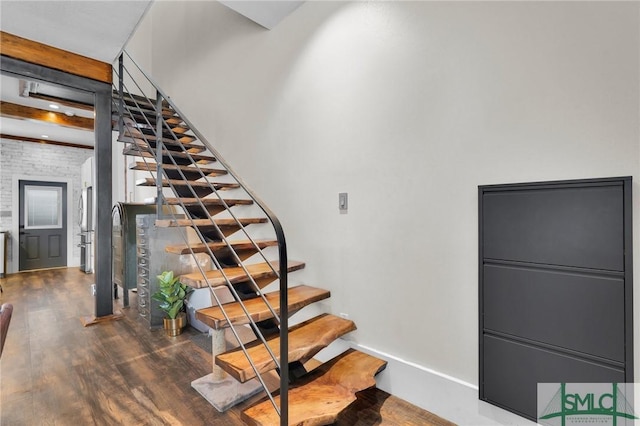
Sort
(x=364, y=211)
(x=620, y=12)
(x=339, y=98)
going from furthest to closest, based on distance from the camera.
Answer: (x=339, y=98) → (x=364, y=211) → (x=620, y=12)

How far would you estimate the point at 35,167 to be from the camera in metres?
6.61

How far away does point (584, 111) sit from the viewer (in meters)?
1.41

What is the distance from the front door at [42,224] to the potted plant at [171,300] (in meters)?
5.51

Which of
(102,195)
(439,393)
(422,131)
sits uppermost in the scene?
(422,131)

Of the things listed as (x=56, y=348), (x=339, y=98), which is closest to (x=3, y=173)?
(x=56, y=348)

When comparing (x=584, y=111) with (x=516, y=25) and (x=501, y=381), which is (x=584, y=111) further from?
(x=501, y=381)

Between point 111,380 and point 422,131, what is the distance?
280 centimetres

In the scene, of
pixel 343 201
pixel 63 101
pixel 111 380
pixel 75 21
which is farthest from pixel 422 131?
pixel 63 101

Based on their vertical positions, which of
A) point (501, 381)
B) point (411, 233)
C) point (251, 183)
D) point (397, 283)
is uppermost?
point (251, 183)

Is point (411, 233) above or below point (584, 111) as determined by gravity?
below

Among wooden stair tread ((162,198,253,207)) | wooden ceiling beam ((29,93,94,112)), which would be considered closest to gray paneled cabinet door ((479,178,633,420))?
wooden stair tread ((162,198,253,207))

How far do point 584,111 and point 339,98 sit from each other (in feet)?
4.98

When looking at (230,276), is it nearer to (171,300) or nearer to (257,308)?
(257,308)

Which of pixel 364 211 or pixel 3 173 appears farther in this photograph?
pixel 3 173
